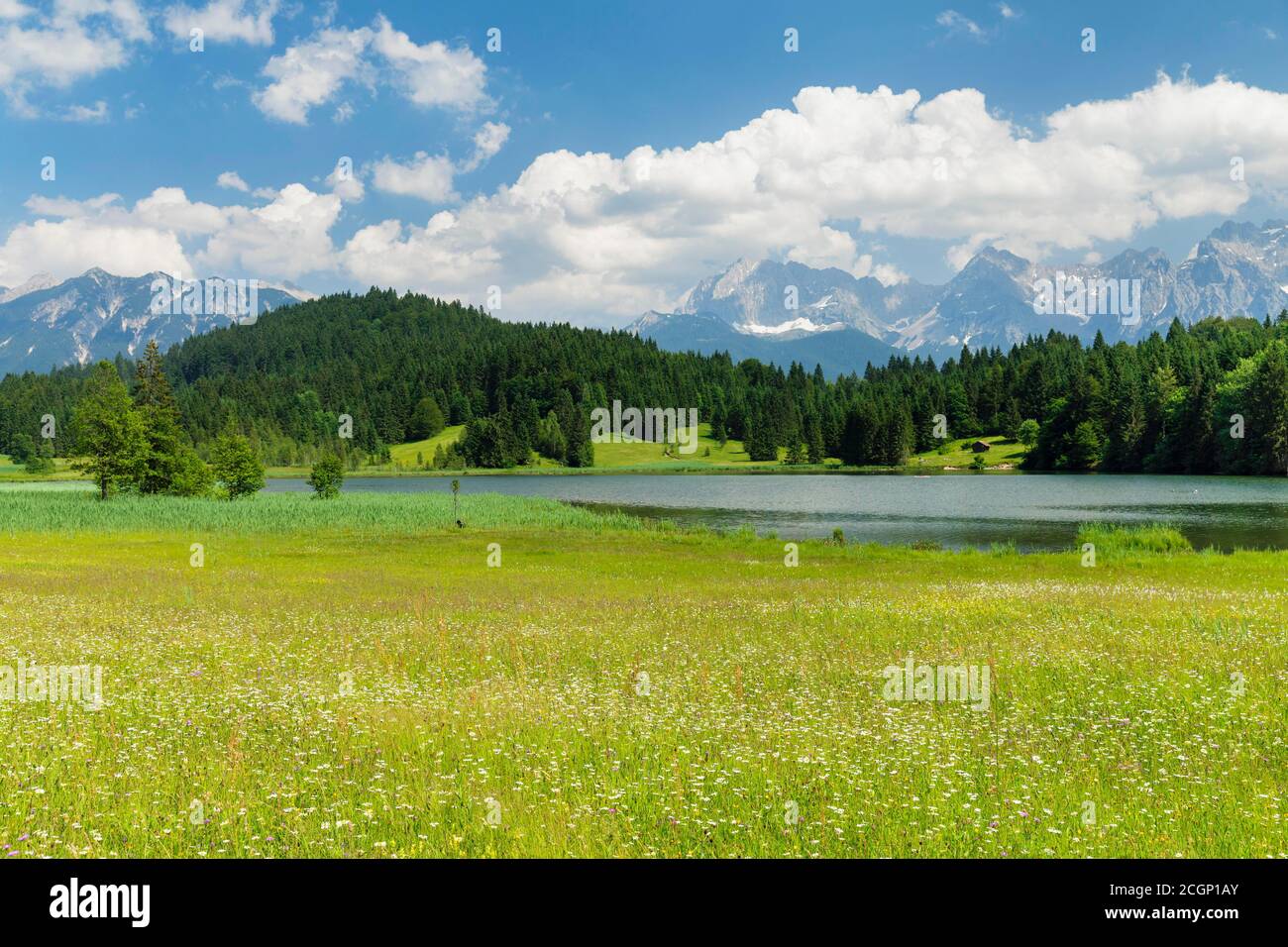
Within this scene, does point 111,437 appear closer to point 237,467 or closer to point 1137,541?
point 237,467

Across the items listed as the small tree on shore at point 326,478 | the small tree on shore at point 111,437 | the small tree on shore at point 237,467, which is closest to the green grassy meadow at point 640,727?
the small tree on shore at point 326,478

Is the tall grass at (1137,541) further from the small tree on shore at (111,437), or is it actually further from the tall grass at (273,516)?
the small tree on shore at (111,437)

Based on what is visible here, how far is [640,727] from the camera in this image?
12.4m

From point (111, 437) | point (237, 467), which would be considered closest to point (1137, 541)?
point (237, 467)

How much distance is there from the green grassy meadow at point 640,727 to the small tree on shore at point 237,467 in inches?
2870

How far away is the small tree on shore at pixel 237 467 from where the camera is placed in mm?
99938

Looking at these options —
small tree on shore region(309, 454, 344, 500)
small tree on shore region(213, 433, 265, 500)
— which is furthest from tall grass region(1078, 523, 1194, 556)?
small tree on shore region(213, 433, 265, 500)

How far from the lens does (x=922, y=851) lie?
784cm

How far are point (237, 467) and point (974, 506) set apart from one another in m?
86.0

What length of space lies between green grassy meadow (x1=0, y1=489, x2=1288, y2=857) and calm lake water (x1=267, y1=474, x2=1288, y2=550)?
42359 mm

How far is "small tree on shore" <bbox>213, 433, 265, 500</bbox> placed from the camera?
9994 cm

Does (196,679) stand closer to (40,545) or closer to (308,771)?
(308,771)
